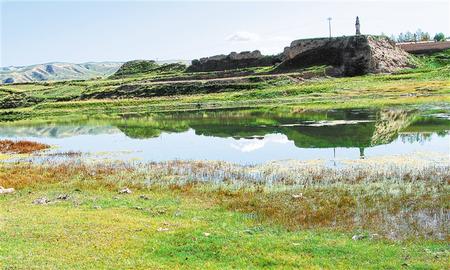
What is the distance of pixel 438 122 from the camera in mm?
54938

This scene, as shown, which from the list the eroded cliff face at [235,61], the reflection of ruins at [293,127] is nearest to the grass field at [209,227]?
the reflection of ruins at [293,127]

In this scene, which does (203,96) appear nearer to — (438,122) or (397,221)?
(438,122)

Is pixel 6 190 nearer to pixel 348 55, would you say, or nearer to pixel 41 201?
pixel 41 201

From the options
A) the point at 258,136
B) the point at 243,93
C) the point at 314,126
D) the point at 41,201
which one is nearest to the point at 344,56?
the point at 243,93

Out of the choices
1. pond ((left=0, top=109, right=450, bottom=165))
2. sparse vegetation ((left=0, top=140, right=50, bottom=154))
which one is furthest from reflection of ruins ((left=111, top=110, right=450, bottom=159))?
sparse vegetation ((left=0, top=140, right=50, bottom=154))

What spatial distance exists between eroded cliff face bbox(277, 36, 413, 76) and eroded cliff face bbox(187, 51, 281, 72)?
10.4m

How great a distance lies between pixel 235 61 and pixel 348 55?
39.6 meters

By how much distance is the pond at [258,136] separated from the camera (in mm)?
43031

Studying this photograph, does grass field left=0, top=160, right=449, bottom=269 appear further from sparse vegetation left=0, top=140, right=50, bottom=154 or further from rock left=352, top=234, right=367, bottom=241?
sparse vegetation left=0, top=140, right=50, bottom=154

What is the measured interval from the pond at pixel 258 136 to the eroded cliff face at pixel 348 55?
53.6 m

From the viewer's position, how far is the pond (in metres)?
43.0

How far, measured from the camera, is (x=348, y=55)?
129 m

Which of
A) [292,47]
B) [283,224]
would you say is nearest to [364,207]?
[283,224]

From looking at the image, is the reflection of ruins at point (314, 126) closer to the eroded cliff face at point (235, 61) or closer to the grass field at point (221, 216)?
the grass field at point (221, 216)
